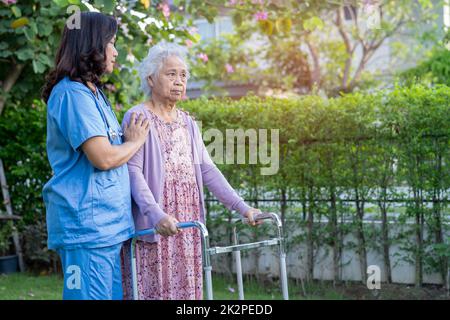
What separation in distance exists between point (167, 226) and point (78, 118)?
0.55 meters

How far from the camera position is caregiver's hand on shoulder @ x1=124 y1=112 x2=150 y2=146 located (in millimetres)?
2988

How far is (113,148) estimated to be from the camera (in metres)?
2.82

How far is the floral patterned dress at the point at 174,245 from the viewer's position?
3.24 meters

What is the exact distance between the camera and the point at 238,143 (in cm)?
695

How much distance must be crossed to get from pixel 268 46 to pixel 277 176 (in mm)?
10513

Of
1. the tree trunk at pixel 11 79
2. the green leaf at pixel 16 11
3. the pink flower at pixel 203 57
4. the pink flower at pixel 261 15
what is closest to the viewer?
the green leaf at pixel 16 11

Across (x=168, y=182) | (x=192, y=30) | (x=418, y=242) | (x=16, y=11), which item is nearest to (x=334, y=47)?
(x=192, y=30)

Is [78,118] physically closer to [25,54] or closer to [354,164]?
[25,54]

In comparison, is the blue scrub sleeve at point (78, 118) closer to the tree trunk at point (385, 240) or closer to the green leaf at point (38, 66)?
the green leaf at point (38, 66)

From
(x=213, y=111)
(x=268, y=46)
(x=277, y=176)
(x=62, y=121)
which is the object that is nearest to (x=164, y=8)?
(x=213, y=111)

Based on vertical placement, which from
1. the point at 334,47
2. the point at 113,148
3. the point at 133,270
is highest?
the point at 334,47

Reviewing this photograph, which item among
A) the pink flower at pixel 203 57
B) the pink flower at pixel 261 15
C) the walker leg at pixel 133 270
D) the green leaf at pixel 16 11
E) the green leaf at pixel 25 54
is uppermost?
the green leaf at pixel 16 11

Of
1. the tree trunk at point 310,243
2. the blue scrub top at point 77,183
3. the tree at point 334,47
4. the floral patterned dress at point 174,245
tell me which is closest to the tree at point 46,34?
the tree trunk at point 310,243

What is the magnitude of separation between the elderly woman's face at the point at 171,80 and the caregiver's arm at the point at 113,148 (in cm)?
29
